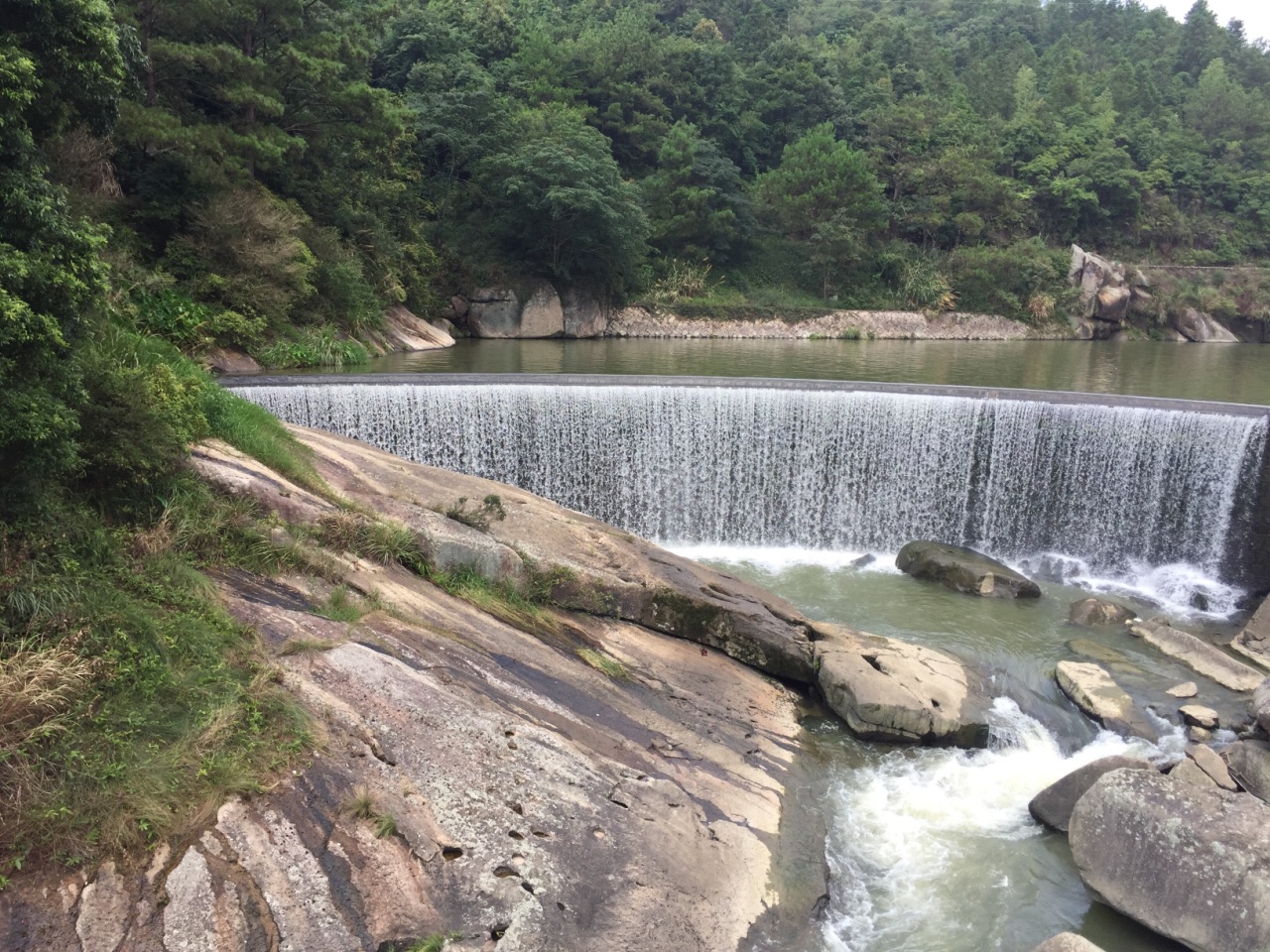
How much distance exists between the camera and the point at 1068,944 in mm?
4145

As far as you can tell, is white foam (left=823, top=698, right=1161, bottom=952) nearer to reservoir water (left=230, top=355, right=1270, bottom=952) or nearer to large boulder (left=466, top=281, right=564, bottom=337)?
reservoir water (left=230, top=355, right=1270, bottom=952)

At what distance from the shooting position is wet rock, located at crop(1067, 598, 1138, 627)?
9.58 m

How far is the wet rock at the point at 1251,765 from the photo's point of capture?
602 centimetres

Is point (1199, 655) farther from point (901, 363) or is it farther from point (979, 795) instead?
point (901, 363)

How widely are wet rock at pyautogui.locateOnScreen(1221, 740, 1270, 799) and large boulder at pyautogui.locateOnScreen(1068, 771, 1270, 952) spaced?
1039mm

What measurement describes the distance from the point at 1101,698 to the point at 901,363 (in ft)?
53.2

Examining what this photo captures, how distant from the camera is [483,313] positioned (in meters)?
28.1

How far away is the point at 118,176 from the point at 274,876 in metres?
17.5

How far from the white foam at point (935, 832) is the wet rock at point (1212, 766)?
2.26ft

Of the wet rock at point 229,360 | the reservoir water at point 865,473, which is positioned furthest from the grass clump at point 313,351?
the reservoir water at point 865,473

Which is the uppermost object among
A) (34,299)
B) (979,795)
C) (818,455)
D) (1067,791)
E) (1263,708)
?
(34,299)

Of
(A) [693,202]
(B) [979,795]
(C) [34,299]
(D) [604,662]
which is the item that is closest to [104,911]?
(C) [34,299]

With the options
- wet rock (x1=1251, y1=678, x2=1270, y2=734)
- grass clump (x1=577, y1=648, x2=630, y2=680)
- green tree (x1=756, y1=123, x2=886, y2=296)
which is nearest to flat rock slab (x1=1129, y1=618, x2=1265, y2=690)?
wet rock (x1=1251, y1=678, x2=1270, y2=734)

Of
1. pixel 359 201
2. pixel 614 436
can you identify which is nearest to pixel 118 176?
pixel 359 201
